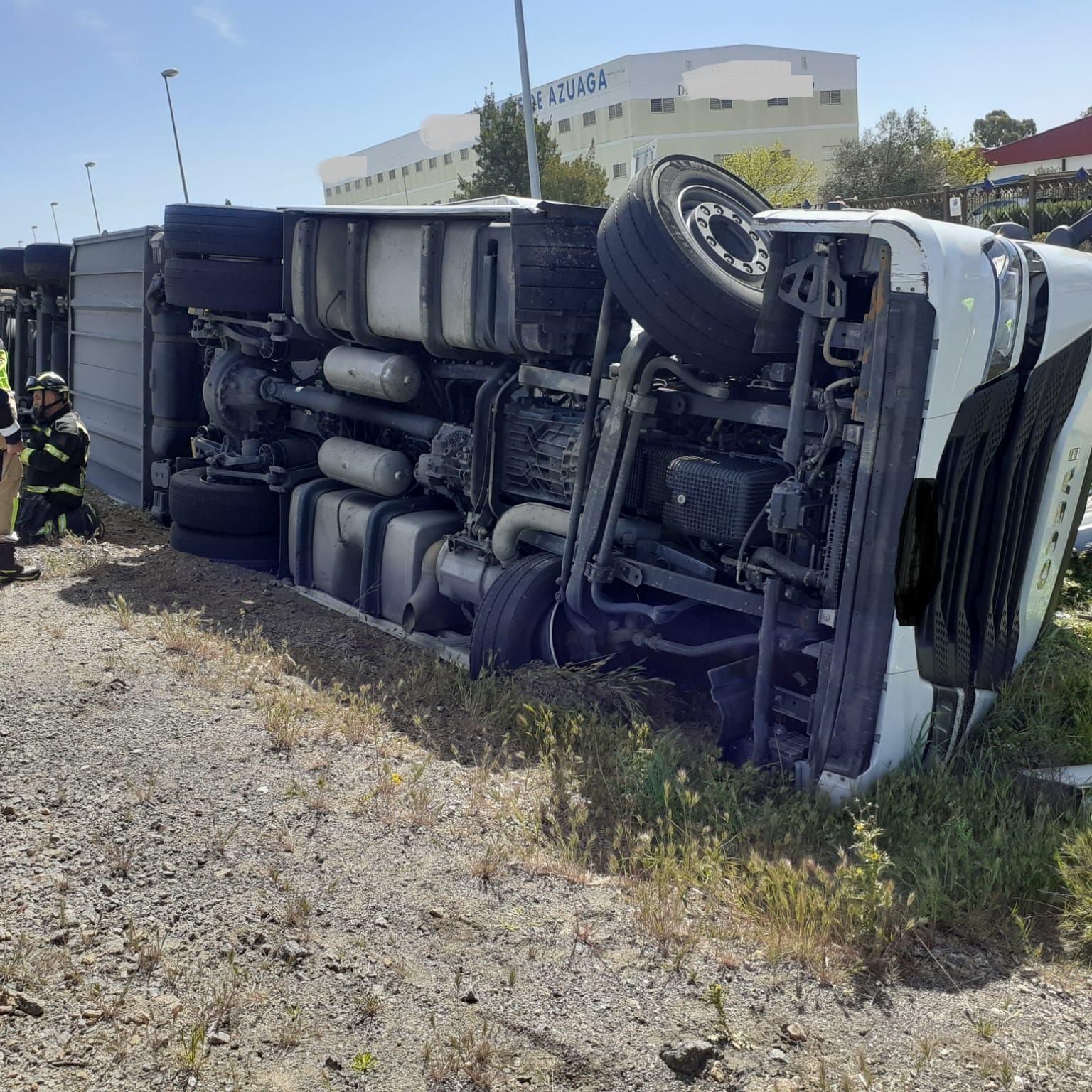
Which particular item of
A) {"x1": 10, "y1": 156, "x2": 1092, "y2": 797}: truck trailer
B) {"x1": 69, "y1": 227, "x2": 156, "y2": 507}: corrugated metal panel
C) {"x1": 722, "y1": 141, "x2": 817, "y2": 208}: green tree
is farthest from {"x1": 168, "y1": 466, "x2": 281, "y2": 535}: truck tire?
{"x1": 722, "y1": 141, "x2": 817, "y2": 208}: green tree

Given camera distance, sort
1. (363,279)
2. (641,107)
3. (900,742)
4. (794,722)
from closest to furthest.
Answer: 1. (900,742)
2. (794,722)
3. (363,279)
4. (641,107)

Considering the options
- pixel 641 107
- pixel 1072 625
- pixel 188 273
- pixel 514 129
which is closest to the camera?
pixel 1072 625

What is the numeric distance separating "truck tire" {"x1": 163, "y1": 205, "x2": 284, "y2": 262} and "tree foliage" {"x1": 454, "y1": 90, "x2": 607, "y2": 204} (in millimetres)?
22763

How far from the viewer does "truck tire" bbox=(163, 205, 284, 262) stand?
752 cm

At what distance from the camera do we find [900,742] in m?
4.02

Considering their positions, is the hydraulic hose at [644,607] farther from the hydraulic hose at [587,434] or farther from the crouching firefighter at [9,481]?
the crouching firefighter at [9,481]

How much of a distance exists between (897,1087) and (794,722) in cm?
200

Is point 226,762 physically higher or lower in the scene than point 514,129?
lower

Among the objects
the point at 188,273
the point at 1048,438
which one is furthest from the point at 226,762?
the point at 188,273

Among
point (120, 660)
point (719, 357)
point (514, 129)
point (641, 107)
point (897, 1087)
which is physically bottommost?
point (897, 1087)

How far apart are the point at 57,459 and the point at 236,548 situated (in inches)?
64.9

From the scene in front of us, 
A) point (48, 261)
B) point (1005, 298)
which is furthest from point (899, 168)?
point (1005, 298)

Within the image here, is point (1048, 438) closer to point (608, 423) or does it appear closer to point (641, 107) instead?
point (608, 423)

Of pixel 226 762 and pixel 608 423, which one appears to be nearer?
pixel 226 762
